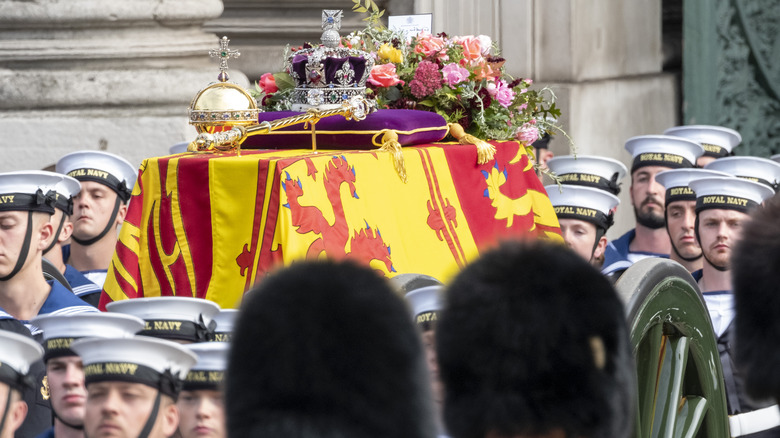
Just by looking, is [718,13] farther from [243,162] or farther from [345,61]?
[243,162]

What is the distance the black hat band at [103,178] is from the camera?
6.10m

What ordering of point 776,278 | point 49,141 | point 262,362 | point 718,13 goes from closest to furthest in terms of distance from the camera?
point 262,362 < point 776,278 < point 49,141 < point 718,13

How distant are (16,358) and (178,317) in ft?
1.99

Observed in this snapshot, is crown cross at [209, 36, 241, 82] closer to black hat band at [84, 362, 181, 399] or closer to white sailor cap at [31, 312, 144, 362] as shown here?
white sailor cap at [31, 312, 144, 362]

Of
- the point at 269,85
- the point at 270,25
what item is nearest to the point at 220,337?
the point at 269,85

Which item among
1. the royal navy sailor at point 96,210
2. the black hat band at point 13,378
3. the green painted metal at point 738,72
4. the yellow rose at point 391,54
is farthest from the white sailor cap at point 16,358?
the green painted metal at point 738,72

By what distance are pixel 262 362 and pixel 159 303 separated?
6.57 feet

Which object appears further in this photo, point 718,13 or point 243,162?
point 718,13

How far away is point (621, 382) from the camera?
2547mm

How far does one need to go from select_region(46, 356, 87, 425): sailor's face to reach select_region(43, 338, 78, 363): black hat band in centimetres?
1

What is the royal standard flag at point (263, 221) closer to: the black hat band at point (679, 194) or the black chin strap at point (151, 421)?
the black chin strap at point (151, 421)

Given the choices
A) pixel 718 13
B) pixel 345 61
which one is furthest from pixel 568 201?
pixel 718 13

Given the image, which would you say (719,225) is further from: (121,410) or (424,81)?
(121,410)

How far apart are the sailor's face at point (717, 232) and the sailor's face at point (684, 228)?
1.23 feet
